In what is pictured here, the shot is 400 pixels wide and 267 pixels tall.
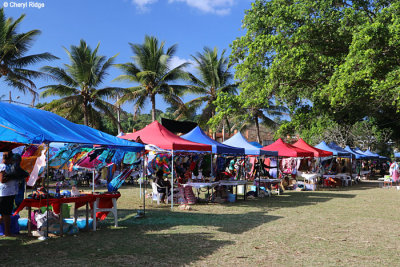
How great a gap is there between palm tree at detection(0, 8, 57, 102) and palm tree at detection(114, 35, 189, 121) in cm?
599

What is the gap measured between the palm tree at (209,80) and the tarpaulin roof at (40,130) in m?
22.8

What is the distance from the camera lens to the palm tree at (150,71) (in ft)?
89.2

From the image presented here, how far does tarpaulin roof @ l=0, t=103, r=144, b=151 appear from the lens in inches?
250

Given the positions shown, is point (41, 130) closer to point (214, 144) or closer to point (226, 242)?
point (226, 242)

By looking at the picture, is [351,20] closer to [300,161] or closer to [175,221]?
[300,161]

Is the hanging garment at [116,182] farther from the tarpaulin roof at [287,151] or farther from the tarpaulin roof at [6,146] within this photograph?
the tarpaulin roof at [287,151]

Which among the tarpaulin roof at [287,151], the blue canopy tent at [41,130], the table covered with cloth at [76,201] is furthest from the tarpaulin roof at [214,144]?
the table covered with cloth at [76,201]

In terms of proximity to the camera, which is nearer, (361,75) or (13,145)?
(13,145)

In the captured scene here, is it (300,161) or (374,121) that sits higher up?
(374,121)

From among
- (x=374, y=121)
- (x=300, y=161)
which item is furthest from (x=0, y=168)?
(x=374, y=121)

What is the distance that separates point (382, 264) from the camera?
516 cm

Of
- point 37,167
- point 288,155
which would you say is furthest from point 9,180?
point 288,155

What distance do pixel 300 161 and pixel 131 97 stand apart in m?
13.3

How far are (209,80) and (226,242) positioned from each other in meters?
25.6
